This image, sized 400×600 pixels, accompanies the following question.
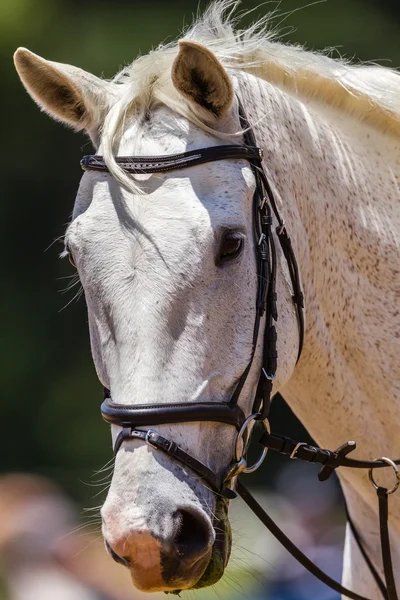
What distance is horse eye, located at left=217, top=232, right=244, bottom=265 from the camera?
2.23 m

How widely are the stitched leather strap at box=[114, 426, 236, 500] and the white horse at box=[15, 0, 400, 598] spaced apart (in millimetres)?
20

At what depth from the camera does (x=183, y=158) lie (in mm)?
2305

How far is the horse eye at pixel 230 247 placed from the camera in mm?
2229

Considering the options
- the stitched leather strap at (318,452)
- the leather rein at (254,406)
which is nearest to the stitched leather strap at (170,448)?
the leather rein at (254,406)

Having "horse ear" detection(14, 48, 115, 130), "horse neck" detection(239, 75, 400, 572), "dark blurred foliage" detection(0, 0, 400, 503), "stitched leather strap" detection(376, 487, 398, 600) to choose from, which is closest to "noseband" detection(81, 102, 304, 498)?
"horse neck" detection(239, 75, 400, 572)

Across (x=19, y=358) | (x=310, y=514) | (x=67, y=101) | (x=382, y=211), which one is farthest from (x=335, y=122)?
(x=19, y=358)

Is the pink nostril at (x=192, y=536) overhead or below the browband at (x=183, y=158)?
below

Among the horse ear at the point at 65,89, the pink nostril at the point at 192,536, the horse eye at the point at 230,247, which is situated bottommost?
the pink nostril at the point at 192,536

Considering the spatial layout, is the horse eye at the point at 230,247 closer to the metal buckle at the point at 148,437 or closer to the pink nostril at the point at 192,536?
the metal buckle at the point at 148,437

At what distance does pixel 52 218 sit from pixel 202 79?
318 inches

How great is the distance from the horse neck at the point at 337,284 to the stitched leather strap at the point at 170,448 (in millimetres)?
610

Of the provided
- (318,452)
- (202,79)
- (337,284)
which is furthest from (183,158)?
(318,452)

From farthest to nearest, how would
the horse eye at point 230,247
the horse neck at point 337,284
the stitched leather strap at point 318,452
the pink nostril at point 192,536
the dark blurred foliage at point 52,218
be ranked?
the dark blurred foliage at point 52,218 → the horse neck at point 337,284 → the stitched leather strap at point 318,452 → the horse eye at point 230,247 → the pink nostril at point 192,536

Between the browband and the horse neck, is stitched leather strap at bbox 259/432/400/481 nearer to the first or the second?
the horse neck
